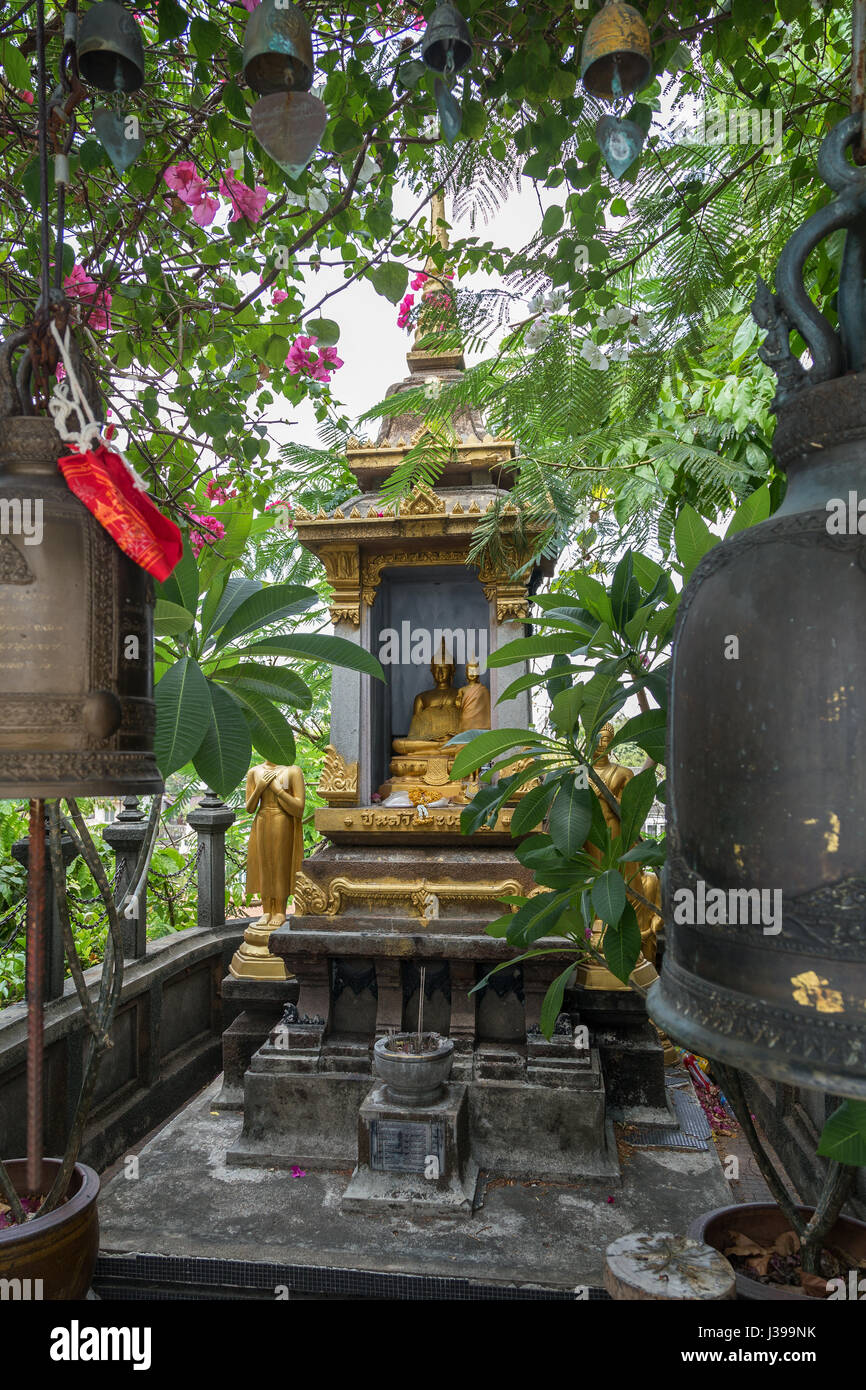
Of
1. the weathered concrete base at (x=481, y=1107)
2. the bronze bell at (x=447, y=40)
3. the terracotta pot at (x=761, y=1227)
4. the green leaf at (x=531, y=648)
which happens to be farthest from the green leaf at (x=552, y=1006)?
the bronze bell at (x=447, y=40)

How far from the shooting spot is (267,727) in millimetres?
2203

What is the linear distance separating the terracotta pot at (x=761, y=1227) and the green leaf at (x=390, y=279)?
2841mm

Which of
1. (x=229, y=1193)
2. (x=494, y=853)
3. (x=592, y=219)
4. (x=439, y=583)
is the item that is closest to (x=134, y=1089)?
(x=229, y=1193)

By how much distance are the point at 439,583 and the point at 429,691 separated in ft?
2.70

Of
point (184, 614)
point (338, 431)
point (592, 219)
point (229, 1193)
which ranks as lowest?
point (229, 1193)

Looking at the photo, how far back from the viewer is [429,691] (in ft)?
19.8

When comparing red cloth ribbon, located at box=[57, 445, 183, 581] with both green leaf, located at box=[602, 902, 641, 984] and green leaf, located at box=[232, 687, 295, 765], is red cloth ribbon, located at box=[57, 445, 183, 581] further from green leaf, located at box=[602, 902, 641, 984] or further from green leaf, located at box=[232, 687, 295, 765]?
green leaf, located at box=[602, 902, 641, 984]

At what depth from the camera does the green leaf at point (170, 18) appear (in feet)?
6.40

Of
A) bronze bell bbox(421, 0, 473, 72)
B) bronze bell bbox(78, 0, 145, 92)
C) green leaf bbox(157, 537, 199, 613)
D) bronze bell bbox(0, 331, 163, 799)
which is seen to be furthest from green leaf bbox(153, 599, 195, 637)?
bronze bell bbox(421, 0, 473, 72)

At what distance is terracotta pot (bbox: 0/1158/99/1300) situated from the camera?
2.05 metres

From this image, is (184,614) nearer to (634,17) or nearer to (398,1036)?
(634,17)

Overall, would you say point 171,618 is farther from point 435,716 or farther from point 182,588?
point 435,716

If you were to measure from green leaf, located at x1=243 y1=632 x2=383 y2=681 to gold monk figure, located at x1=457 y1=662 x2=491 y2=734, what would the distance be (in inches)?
140

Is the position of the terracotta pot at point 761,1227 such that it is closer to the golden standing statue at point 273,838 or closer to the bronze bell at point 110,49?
the bronze bell at point 110,49
